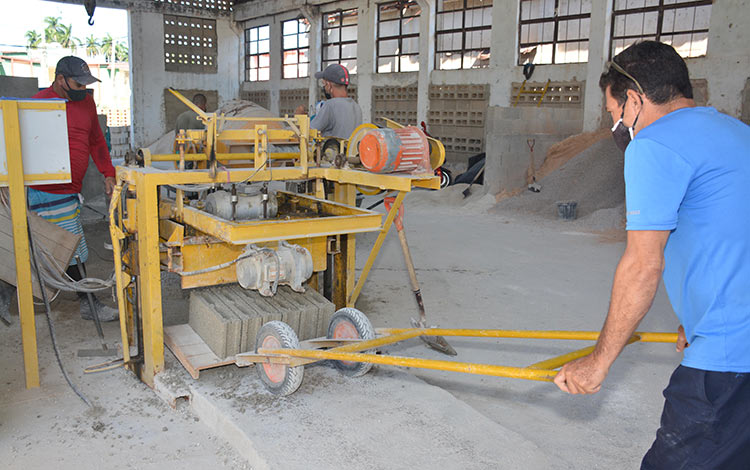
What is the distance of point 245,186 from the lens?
372 cm

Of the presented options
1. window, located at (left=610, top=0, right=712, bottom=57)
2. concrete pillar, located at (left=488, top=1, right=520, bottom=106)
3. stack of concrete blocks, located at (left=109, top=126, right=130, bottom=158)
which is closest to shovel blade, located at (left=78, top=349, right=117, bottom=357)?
window, located at (left=610, top=0, right=712, bottom=57)

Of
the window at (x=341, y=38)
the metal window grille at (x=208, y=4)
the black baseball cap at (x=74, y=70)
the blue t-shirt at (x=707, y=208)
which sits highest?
the metal window grille at (x=208, y=4)

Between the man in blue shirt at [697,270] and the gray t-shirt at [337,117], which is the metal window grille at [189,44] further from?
the man in blue shirt at [697,270]

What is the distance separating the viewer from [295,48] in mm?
19156

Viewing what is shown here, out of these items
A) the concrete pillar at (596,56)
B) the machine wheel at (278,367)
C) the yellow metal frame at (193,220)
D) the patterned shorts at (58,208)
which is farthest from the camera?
the concrete pillar at (596,56)

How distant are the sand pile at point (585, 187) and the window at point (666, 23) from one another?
7.83 feet

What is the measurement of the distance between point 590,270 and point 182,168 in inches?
166

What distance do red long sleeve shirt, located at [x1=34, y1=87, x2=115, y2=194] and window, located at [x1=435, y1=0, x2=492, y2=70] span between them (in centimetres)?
1109

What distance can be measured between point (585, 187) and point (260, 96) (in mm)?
13586

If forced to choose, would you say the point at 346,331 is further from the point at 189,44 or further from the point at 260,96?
the point at 189,44

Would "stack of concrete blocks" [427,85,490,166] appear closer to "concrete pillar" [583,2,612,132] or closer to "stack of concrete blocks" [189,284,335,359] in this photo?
"concrete pillar" [583,2,612,132]

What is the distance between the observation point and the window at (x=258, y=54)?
20250mm

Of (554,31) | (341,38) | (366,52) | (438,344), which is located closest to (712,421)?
(438,344)

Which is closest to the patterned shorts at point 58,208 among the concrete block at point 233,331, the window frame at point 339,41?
the concrete block at point 233,331
